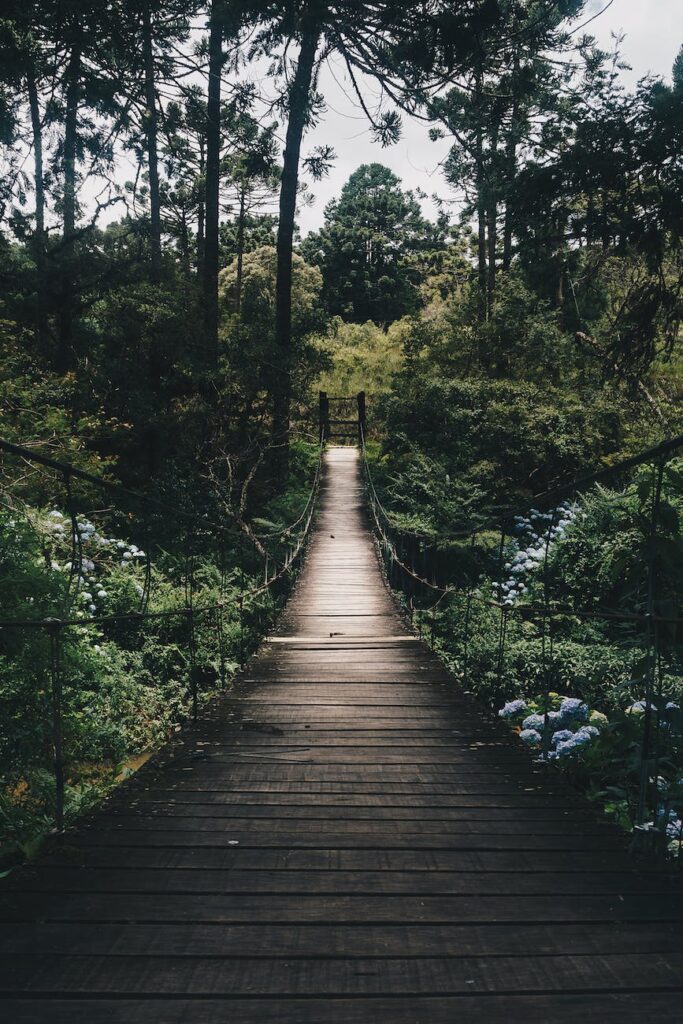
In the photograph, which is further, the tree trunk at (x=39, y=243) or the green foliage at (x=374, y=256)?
the green foliage at (x=374, y=256)

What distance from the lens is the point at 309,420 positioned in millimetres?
16781

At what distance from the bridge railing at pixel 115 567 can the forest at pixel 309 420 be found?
0.05 metres

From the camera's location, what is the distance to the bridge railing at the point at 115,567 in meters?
3.55

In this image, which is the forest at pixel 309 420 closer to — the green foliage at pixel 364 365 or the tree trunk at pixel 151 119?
the tree trunk at pixel 151 119

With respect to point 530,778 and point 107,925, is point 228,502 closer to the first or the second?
point 530,778

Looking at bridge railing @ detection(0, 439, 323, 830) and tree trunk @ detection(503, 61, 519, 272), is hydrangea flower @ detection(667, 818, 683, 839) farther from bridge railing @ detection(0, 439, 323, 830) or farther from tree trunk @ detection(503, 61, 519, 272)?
tree trunk @ detection(503, 61, 519, 272)

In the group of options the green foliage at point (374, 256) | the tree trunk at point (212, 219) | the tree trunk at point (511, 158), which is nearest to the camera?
the tree trunk at point (511, 158)

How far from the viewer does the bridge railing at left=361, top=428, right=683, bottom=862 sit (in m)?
2.50

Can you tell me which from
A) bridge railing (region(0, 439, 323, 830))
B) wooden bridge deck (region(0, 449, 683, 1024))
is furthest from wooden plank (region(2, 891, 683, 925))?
bridge railing (region(0, 439, 323, 830))

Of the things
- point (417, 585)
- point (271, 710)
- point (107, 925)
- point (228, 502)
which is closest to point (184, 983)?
point (107, 925)

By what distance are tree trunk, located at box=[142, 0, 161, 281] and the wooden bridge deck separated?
614 cm

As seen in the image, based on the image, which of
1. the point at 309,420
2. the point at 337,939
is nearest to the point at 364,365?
the point at 309,420

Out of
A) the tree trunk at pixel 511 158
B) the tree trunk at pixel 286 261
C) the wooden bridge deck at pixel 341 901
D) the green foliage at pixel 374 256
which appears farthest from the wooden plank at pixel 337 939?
the green foliage at pixel 374 256

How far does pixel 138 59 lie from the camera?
7.43 m
